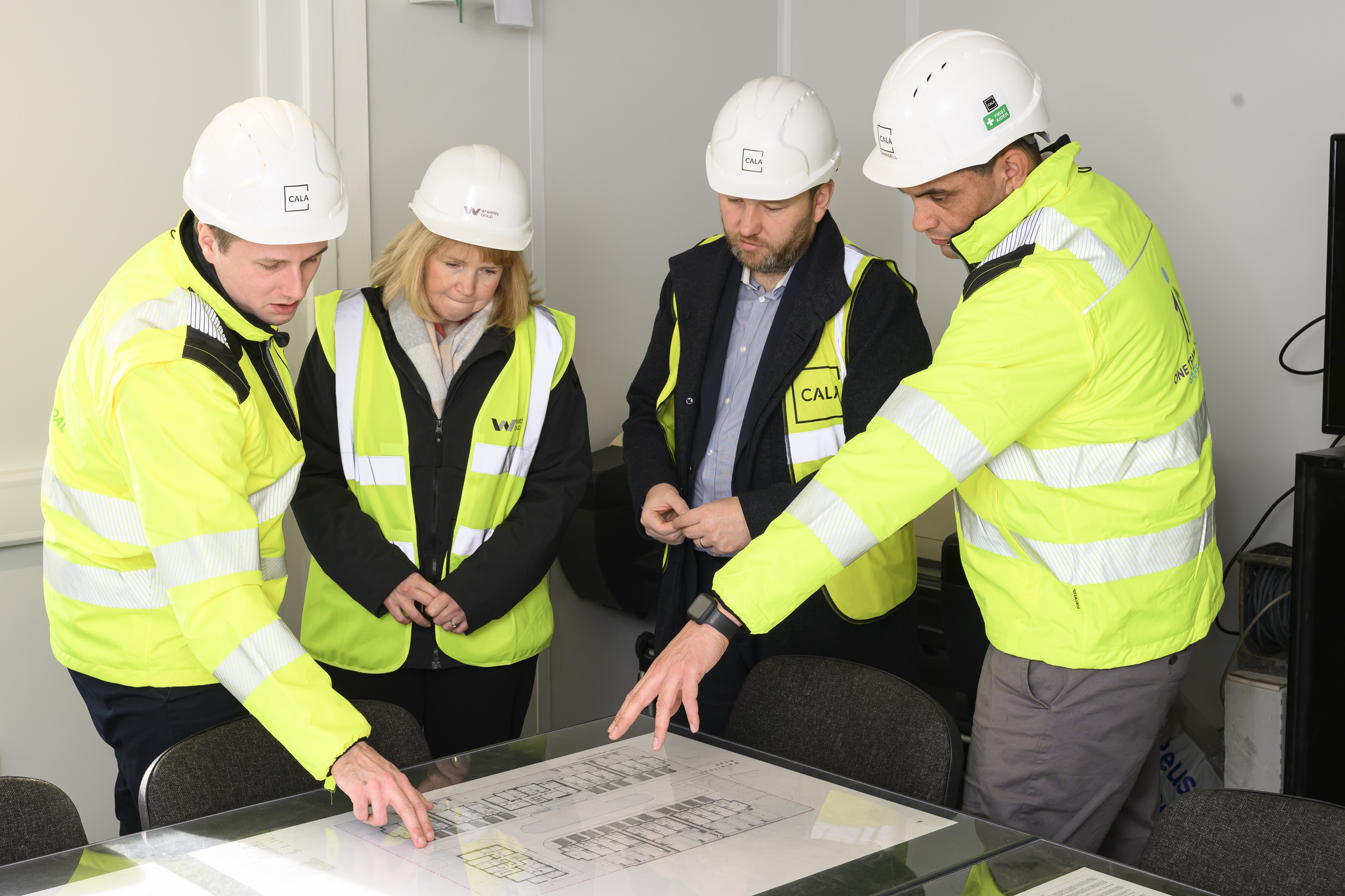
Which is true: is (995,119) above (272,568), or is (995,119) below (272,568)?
above

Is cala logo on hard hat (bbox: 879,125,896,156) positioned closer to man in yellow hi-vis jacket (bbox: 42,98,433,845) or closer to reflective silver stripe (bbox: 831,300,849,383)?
reflective silver stripe (bbox: 831,300,849,383)

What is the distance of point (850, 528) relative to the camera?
63.9 inches

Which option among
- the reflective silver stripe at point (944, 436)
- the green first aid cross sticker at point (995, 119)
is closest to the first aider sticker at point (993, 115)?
the green first aid cross sticker at point (995, 119)

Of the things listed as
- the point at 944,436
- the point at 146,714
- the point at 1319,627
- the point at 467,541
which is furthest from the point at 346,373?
the point at 1319,627

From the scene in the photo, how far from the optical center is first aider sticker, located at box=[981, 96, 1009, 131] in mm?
1834

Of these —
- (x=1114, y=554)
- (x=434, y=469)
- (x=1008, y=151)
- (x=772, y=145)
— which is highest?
(x=772, y=145)

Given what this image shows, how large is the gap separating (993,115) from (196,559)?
1.35 meters

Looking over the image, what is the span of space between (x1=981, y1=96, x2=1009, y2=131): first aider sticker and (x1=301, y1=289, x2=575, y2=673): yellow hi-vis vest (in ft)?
3.54

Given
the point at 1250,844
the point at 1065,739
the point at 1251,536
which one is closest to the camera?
the point at 1250,844

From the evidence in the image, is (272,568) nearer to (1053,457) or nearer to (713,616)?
(713,616)

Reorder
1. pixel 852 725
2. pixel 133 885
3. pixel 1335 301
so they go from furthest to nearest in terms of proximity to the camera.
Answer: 1. pixel 1335 301
2. pixel 852 725
3. pixel 133 885

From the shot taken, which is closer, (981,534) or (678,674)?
(678,674)

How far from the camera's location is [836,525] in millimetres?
1625

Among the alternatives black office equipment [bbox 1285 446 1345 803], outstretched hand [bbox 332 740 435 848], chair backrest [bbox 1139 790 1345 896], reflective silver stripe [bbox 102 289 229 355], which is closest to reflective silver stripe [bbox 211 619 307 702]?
outstretched hand [bbox 332 740 435 848]
